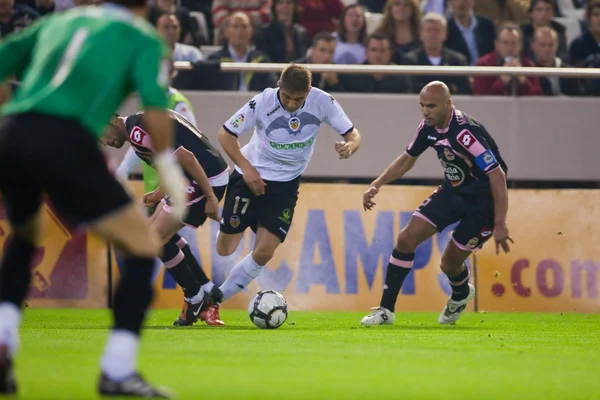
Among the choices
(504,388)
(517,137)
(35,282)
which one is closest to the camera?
(504,388)

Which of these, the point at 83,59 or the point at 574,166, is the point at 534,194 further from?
the point at 83,59

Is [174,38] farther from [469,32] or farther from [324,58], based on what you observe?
[469,32]

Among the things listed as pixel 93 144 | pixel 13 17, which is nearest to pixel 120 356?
pixel 93 144

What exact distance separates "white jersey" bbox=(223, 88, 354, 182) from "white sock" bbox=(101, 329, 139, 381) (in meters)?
5.84

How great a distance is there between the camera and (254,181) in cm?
1072

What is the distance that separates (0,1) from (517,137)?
7113mm

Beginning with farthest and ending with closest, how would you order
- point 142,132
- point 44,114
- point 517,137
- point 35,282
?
point 517,137 < point 35,282 < point 142,132 < point 44,114

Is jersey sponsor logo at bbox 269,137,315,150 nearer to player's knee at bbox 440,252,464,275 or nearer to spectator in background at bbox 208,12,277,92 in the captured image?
player's knee at bbox 440,252,464,275

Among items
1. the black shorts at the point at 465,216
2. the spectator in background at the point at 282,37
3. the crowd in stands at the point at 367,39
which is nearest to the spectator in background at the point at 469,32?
the crowd in stands at the point at 367,39

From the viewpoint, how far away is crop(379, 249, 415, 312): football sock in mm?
11375

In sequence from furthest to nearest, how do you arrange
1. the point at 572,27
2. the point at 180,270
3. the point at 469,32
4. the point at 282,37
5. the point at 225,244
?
the point at 572,27 → the point at 469,32 → the point at 282,37 → the point at 225,244 → the point at 180,270

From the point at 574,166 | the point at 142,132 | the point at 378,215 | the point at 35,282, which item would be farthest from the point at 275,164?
the point at 574,166

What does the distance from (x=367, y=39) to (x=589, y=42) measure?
10.6 ft

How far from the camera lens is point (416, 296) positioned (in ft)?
45.8
